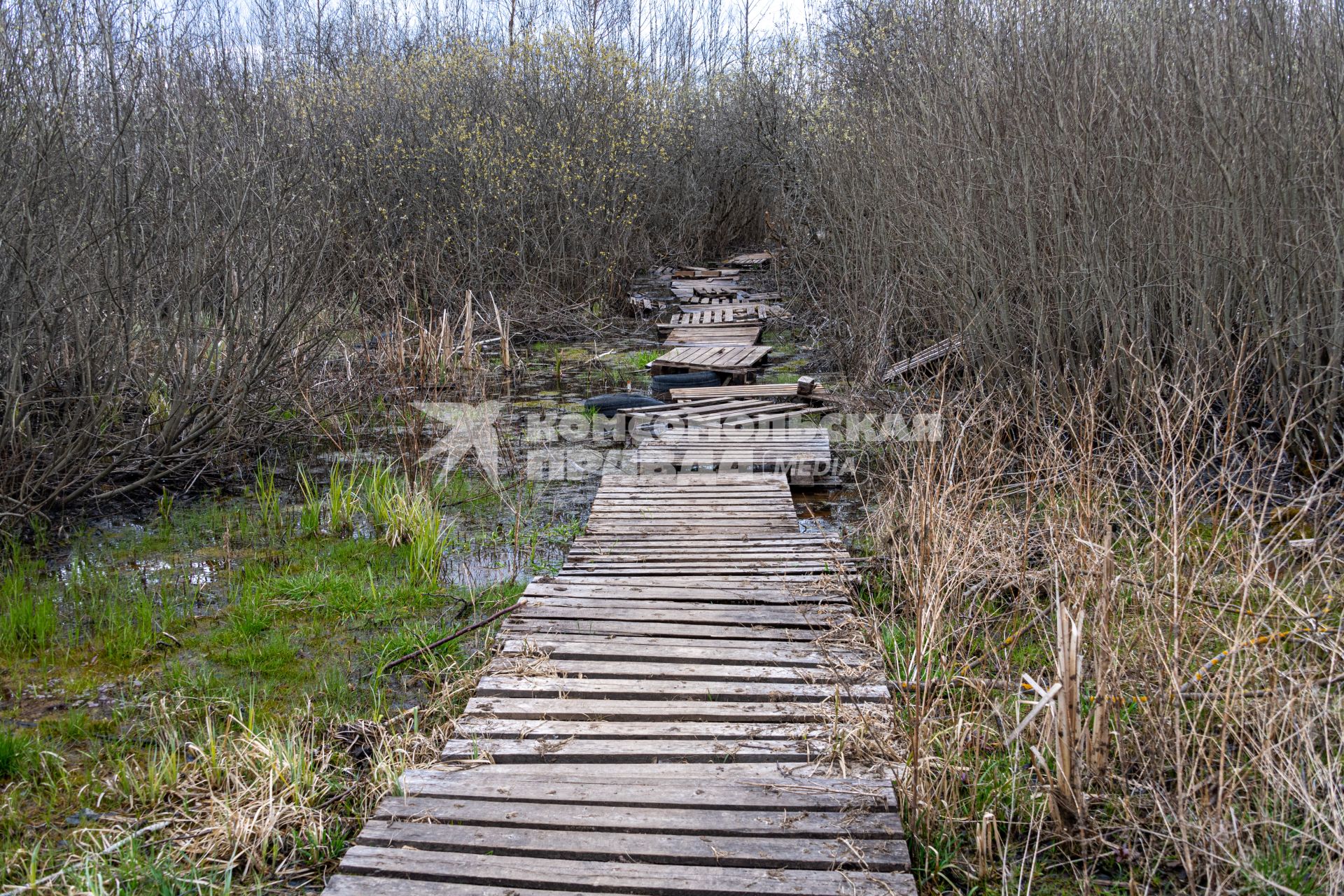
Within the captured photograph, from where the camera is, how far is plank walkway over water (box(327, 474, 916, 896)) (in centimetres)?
254

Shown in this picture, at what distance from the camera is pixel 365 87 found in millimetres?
12859

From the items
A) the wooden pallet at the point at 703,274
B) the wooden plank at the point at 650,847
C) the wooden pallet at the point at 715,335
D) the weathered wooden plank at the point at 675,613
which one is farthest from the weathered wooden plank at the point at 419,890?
the wooden pallet at the point at 703,274

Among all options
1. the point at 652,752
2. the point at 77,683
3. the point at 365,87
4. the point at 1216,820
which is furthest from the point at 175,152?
the point at 365,87

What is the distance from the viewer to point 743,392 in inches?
346

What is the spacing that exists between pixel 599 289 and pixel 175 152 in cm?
772

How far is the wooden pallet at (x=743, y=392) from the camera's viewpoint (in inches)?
341

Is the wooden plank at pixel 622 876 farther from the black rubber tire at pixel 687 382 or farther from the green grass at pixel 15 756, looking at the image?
the black rubber tire at pixel 687 382

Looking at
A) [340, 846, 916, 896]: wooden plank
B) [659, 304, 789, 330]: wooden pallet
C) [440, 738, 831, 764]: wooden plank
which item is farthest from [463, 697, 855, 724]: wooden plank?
[659, 304, 789, 330]: wooden pallet

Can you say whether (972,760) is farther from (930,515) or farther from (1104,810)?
(930,515)

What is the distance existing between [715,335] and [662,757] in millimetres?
8870

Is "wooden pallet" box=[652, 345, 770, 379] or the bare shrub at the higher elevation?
the bare shrub

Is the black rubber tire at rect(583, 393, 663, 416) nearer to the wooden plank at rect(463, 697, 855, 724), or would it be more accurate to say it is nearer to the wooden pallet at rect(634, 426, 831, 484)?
the wooden pallet at rect(634, 426, 831, 484)

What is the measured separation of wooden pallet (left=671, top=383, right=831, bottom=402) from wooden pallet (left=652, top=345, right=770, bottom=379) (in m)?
0.75

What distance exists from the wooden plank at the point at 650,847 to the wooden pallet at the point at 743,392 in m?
6.18
